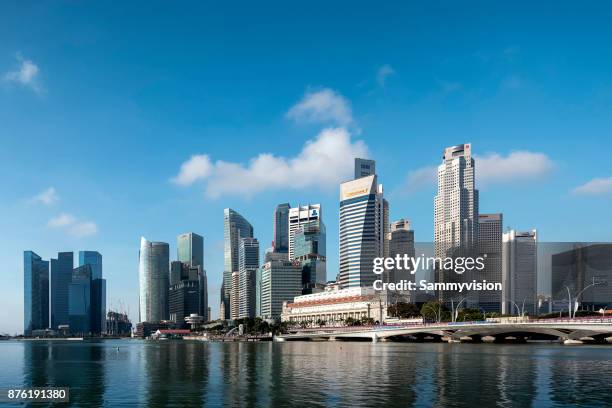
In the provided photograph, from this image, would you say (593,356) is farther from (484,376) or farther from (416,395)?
(416,395)

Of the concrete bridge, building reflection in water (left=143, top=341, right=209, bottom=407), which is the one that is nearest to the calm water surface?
building reflection in water (left=143, top=341, right=209, bottom=407)

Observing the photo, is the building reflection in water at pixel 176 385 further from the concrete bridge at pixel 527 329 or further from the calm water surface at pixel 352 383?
the concrete bridge at pixel 527 329

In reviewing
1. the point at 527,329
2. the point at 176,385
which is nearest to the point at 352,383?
the point at 176,385

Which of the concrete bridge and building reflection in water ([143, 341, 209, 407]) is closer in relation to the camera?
building reflection in water ([143, 341, 209, 407])

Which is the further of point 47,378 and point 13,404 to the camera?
point 47,378

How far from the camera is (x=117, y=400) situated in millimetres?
62719

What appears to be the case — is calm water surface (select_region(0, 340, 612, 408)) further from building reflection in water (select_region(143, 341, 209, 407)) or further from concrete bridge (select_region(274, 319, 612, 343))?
concrete bridge (select_region(274, 319, 612, 343))

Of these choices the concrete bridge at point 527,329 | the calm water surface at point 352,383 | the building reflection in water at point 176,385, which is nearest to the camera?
the calm water surface at point 352,383

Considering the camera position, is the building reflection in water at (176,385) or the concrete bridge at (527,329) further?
the concrete bridge at (527,329)

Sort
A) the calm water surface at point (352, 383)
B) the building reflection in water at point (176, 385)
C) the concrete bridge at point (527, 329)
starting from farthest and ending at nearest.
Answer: the concrete bridge at point (527, 329) → the building reflection in water at point (176, 385) → the calm water surface at point (352, 383)

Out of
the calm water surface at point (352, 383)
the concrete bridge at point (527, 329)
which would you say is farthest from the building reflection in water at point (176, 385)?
the concrete bridge at point (527, 329)

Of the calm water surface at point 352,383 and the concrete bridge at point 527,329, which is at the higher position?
the calm water surface at point 352,383

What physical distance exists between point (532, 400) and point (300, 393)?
21.5 m

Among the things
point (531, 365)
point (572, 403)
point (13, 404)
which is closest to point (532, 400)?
point (572, 403)
